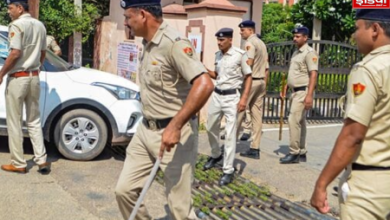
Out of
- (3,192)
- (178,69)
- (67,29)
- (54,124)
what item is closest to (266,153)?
(54,124)

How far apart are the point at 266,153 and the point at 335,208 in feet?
7.85

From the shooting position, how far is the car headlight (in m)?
6.72

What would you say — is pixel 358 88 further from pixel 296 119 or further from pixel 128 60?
pixel 128 60

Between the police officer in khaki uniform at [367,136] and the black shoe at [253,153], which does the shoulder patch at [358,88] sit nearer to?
the police officer in khaki uniform at [367,136]

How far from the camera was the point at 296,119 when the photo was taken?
6910 millimetres

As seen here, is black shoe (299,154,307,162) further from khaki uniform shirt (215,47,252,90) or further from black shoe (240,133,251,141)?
khaki uniform shirt (215,47,252,90)

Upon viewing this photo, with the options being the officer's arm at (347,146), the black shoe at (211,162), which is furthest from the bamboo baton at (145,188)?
the black shoe at (211,162)

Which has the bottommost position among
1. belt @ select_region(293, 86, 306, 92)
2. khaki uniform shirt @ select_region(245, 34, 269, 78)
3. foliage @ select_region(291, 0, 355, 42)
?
belt @ select_region(293, 86, 306, 92)

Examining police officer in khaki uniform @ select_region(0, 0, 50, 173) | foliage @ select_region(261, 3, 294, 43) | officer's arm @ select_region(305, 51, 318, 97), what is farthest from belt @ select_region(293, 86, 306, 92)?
foliage @ select_region(261, 3, 294, 43)

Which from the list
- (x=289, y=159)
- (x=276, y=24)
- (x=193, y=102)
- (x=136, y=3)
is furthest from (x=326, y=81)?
(x=276, y=24)

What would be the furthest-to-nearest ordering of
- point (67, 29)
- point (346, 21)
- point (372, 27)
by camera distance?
point (346, 21) < point (67, 29) < point (372, 27)

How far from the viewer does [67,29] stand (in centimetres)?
1362

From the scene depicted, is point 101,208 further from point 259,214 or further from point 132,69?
point 132,69

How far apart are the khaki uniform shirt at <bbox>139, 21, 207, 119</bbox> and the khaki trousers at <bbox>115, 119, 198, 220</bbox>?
6.4 inches
